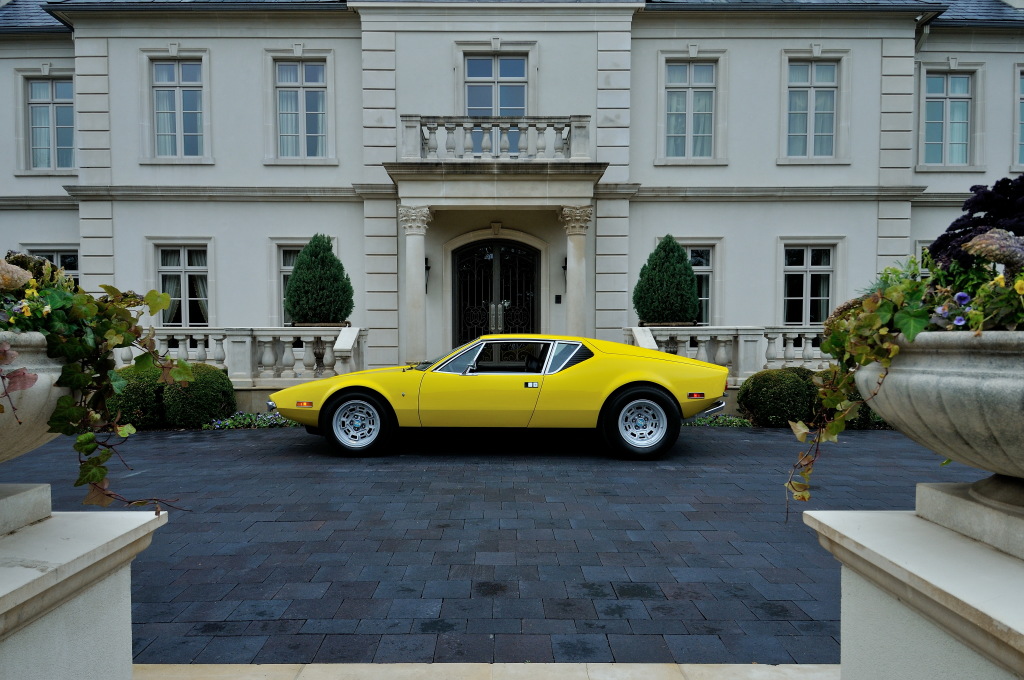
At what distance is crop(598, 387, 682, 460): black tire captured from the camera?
24.7ft

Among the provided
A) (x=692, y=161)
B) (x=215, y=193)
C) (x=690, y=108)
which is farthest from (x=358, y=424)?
(x=690, y=108)

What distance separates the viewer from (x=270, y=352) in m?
10.9

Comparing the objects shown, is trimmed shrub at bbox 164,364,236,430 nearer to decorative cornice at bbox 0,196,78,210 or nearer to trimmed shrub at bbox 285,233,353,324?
trimmed shrub at bbox 285,233,353,324

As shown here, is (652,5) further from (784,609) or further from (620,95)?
(784,609)

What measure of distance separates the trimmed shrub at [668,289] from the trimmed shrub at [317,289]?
5691 mm

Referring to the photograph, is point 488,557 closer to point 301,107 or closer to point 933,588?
point 933,588

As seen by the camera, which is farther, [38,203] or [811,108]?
[38,203]

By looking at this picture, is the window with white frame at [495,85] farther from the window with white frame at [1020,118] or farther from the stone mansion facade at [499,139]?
the window with white frame at [1020,118]

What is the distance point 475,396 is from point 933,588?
627 centimetres

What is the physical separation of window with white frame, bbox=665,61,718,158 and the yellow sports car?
348 inches

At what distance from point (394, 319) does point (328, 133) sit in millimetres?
4629

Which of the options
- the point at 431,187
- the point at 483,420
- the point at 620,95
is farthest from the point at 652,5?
the point at 483,420

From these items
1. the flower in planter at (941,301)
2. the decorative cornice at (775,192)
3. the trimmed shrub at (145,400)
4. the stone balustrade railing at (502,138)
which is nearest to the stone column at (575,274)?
the stone balustrade railing at (502,138)

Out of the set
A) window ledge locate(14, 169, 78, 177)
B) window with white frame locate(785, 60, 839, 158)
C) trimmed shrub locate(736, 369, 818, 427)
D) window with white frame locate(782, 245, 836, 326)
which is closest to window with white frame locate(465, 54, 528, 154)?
window with white frame locate(785, 60, 839, 158)
